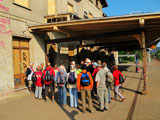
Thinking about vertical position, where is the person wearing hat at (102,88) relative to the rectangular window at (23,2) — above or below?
below

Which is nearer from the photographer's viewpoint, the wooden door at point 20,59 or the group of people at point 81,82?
the group of people at point 81,82

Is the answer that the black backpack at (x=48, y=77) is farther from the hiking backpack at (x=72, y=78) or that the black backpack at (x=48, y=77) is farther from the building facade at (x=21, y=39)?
the building facade at (x=21, y=39)

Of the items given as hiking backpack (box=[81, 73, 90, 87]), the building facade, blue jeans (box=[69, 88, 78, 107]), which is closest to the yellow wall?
the building facade

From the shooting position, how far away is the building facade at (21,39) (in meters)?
7.45

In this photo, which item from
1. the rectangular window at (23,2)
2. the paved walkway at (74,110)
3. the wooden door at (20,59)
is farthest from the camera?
the rectangular window at (23,2)

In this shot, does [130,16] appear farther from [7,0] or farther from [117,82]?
[7,0]

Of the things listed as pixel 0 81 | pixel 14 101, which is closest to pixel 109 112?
pixel 14 101

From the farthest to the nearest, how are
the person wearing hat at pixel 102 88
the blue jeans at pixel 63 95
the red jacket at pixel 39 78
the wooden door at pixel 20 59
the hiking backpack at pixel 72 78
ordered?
1. the wooden door at pixel 20 59
2. the red jacket at pixel 39 78
3. the blue jeans at pixel 63 95
4. the hiking backpack at pixel 72 78
5. the person wearing hat at pixel 102 88

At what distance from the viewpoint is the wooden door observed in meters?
8.29

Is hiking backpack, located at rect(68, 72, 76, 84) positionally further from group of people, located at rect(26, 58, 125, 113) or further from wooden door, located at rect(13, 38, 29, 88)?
wooden door, located at rect(13, 38, 29, 88)

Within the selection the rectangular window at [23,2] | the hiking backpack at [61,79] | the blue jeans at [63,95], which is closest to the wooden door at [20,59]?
the rectangular window at [23,2]

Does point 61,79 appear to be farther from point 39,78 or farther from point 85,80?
point 39,78

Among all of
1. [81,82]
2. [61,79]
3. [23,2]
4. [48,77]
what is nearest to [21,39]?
[23,2]

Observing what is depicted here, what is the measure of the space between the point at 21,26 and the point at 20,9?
95cm
